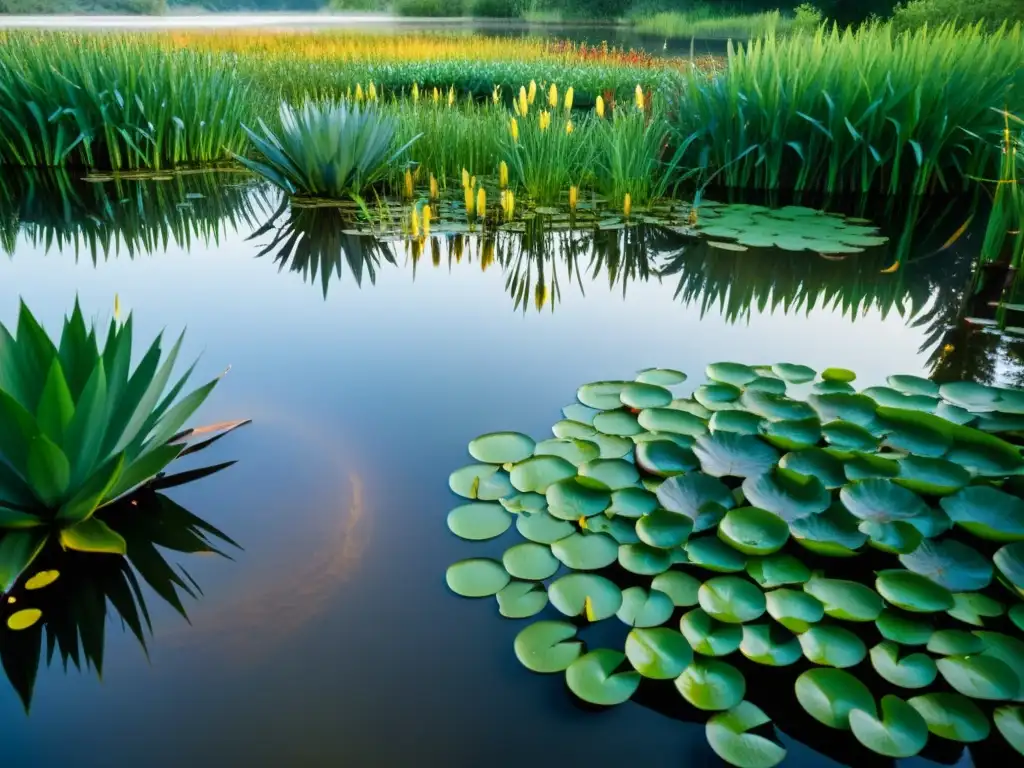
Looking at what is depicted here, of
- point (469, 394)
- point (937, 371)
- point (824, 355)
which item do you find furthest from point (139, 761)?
point (937, 371)

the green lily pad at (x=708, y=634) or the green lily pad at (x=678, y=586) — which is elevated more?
the green lily pad at (x=708, y=634)

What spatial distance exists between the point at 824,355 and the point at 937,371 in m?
0.38

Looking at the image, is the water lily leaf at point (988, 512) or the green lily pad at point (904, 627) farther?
the water lily leaf at point (988, 512)

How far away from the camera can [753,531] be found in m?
1.57

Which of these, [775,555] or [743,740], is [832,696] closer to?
[743,740]

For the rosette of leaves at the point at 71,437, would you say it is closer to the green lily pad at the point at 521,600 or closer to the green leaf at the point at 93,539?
the green leaf at the point at 93,539

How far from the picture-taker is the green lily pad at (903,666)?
49.5 inches

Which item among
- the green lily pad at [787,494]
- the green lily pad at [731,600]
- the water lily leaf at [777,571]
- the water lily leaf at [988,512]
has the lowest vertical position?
the green lily pad at [731,600]

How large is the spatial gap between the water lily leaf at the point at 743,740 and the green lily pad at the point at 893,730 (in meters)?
0.13

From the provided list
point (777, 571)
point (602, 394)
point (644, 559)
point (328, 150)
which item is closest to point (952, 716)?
point (777, 571)

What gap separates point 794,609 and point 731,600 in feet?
0.39

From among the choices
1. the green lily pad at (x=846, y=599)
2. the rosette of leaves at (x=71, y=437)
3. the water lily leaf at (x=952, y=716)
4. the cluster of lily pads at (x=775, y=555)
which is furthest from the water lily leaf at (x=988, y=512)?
the rosette of leaves at (x=71, y=437)

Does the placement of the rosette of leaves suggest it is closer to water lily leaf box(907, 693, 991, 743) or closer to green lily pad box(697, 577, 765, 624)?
green lily pad box(697, 577, 765, 624)

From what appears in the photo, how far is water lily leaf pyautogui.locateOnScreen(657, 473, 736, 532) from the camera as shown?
1638 millimetres
